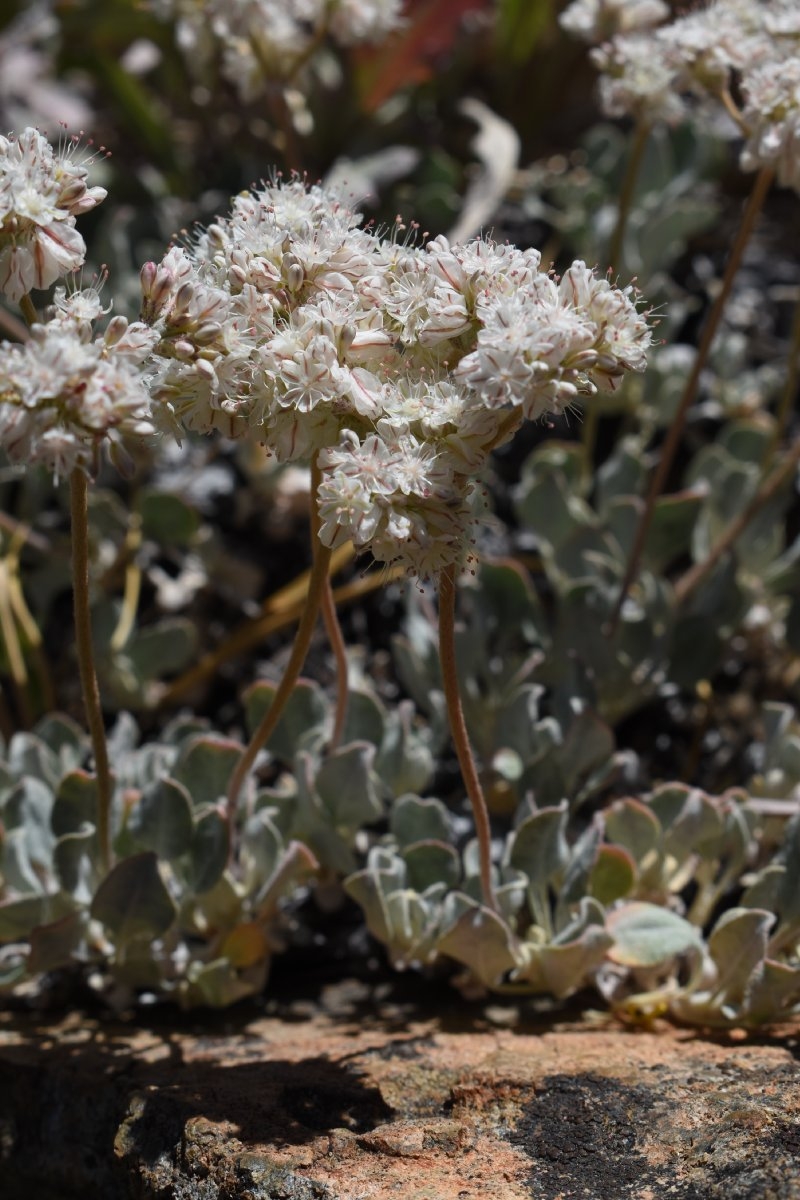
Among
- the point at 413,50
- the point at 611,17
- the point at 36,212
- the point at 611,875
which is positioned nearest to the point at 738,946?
the point at 611,875

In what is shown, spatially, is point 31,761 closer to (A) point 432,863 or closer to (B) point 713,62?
(A) point 432,863

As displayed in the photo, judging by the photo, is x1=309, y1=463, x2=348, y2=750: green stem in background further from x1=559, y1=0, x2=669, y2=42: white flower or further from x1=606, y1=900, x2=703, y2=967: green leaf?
x1=559, y1=0, x2=669, y2=42: white flower

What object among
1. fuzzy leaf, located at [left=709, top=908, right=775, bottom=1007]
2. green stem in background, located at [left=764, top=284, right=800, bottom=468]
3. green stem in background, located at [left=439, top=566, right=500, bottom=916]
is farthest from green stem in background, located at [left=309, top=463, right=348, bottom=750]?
green stem in background, located at [left=764, top=284, right=800, bottom=468]

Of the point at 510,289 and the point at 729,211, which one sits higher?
the point at 729,211

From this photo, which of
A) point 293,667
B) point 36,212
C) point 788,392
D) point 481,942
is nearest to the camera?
point 36,212

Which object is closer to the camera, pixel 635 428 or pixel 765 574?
pixel 765 574

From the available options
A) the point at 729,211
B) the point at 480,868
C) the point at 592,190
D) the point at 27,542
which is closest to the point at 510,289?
the point at 480,868

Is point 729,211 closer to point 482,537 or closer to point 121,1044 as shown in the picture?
point 482,537
